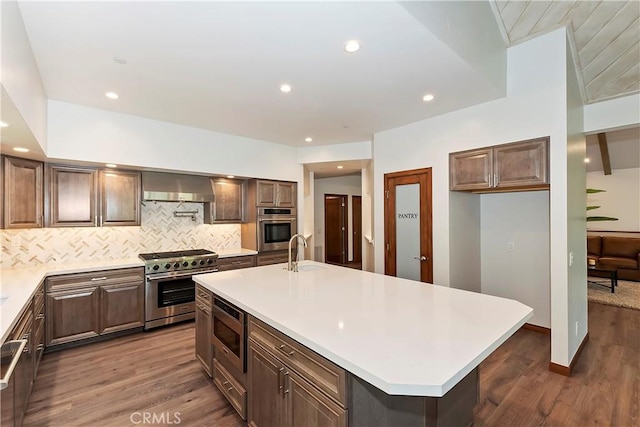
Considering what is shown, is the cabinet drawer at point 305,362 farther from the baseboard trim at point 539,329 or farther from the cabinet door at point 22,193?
the baseboard trim at point 539,329

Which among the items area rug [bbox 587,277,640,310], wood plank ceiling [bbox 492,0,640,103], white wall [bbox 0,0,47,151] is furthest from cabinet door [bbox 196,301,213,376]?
area rug [bbox 587,277,640,310]

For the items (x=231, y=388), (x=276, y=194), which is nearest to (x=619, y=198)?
(x=276, y=194)

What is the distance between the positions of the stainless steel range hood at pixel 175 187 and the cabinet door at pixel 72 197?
0.57 m

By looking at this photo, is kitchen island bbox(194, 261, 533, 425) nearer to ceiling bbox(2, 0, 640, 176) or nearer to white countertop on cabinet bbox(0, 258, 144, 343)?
white countertop on cabinet bbox(0, 258, 144, 343)

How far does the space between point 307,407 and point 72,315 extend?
329 centimetres

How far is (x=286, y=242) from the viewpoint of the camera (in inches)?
203

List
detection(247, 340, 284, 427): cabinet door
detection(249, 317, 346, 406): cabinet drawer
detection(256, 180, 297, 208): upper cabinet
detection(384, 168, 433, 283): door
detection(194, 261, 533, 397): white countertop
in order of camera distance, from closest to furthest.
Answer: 1. detection(194, 261, 533, 397): white countertop
2. detection(249, 317, 346, 406): cabinet drawer
3. detection(247, 340, 284, 427): cabinet door
4. detection(384, 168, 433, 283): door
5. detection(256, 180, 297, 208): upper cabinet

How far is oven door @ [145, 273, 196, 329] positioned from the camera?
3758mm

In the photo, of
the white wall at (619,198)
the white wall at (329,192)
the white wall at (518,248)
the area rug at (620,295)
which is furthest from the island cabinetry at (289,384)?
the white wall at (619,198)

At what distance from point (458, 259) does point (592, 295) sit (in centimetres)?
367

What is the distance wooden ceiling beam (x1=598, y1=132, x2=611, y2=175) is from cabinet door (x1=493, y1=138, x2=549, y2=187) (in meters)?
4.88

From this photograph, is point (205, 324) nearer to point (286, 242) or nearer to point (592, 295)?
point (286, 242)

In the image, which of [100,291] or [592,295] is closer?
[100,291]

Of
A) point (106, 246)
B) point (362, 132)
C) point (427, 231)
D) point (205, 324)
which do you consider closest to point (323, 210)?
point (362, 132)
